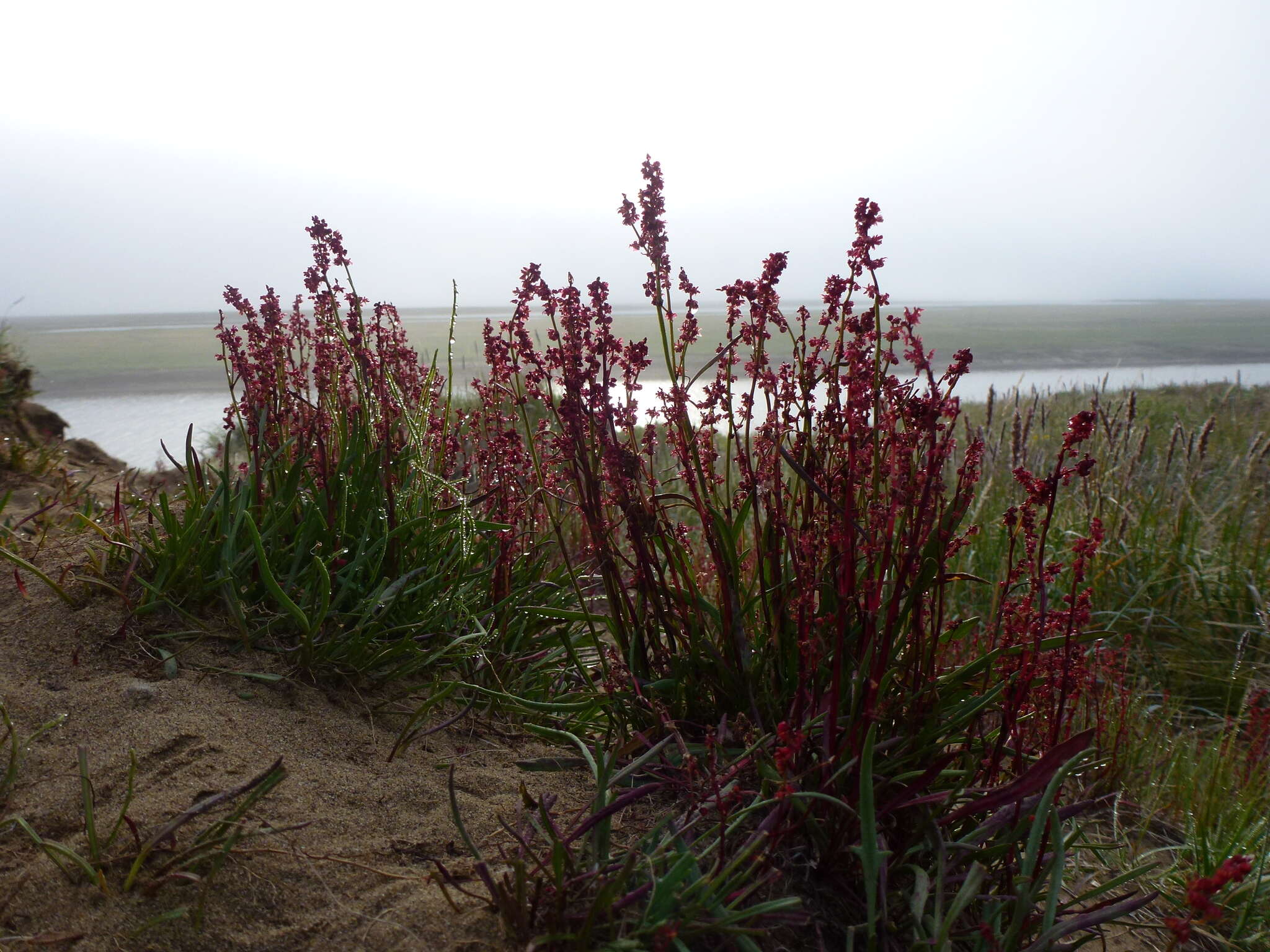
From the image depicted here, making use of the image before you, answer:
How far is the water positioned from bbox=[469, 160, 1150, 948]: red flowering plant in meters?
3.00

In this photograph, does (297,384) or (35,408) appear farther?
(35,408)

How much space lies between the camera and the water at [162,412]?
29.1 ft

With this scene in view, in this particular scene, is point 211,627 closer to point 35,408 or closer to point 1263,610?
point 1263,610

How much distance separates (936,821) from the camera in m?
1.61

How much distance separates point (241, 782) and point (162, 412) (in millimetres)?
11931

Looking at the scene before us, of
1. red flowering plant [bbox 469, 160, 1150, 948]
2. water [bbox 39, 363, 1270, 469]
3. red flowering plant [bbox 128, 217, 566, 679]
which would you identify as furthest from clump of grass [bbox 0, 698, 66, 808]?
water [bbox 39, 363, 1270, 469]

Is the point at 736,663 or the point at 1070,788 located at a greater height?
the point at 736,663

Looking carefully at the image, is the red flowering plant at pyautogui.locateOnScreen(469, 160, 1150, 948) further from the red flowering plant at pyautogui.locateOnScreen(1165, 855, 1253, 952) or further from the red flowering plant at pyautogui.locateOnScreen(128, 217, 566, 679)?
the red flowering plant at pyautogui.locateOnScreen(128, 217, 566, 679)

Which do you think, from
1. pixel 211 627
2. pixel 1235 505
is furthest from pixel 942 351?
pixel 211 627

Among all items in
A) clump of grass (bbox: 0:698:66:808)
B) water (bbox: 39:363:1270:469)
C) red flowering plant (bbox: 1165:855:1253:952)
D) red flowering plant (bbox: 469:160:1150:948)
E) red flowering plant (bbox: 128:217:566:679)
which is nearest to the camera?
red flowering plant (bbox: 1165:855:1253:952)

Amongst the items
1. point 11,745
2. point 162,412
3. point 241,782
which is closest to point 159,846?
point 241,782

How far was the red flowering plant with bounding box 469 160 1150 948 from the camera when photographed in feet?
5.01

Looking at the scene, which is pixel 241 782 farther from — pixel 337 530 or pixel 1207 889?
pixel 1207 889

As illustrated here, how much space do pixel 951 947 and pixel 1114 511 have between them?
12.0 ft
